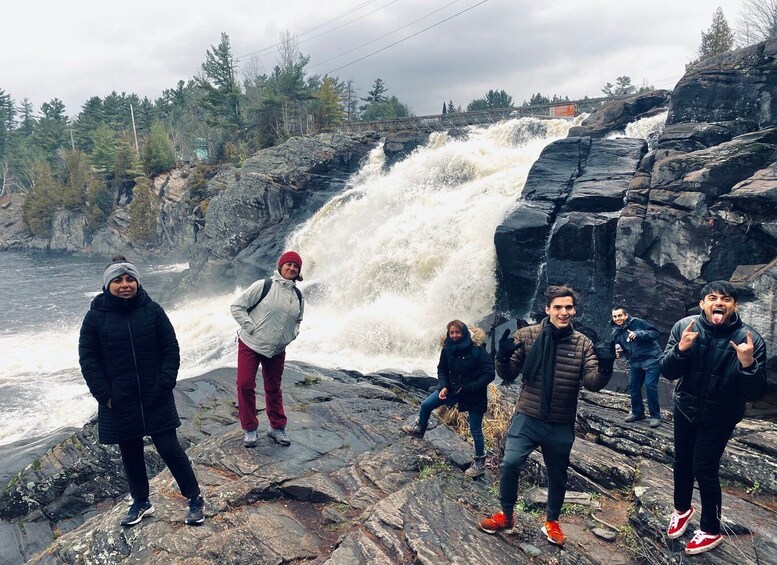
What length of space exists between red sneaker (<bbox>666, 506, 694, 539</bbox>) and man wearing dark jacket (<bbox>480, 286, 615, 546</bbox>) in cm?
82

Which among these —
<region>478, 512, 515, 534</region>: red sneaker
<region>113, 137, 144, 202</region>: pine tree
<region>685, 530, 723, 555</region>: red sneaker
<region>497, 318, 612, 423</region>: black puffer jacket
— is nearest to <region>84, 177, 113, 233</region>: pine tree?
<region>113, 137, 144, 202</region>: pine tree

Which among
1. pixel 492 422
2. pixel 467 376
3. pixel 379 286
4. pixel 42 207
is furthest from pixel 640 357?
pixel 42 207

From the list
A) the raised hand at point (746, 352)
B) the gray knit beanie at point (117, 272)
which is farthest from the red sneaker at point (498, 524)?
the gray knit beanie at point (117, 272)

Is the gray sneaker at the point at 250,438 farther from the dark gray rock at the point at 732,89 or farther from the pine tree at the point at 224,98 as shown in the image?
the pine tree at the point at 224,98

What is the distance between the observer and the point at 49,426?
36.3 feet

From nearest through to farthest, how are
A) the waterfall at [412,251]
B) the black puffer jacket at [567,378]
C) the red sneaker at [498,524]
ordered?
the black puffer jacket at [567,378] < the red sneaker at [498,524] < the waterfall at [412,251]

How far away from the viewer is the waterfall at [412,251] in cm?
1406

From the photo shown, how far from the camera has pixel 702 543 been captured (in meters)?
3.55

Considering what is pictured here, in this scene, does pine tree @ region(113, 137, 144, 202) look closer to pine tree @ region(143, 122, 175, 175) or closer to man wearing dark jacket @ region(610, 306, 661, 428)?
pine tree @ region(143, 122, 175, 175)

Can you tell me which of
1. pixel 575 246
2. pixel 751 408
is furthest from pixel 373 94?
pixel 751 408

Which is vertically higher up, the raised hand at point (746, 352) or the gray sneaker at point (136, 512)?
the raised hand at point (746, 352)

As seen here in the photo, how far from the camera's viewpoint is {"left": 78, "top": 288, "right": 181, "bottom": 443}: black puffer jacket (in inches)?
148

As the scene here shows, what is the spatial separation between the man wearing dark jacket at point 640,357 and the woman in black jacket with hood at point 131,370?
5.45m

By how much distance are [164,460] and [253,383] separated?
1.33m
